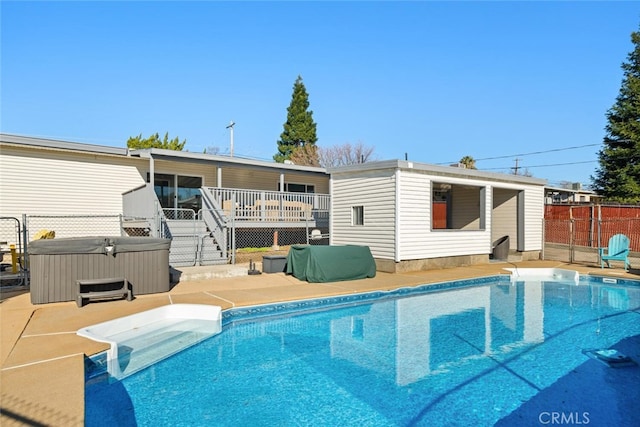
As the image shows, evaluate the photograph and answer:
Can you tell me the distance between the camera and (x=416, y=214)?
1175 centimetres

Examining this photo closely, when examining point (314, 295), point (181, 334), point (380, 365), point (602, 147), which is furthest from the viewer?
→ point (602, 147)

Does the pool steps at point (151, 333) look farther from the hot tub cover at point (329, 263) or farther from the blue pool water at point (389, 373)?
the hot tub cover at point (329, 263)

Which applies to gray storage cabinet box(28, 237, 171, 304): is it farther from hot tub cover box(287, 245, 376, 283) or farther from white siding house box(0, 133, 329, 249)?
hot tub cover box(287, 245, 376, 283)

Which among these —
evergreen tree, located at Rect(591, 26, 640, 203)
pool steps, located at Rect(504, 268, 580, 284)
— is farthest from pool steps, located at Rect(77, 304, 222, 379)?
evergreen tree, located at Rect(591, 26, 640, 203)

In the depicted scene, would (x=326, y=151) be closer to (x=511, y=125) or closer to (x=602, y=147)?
(x=511, y=125)

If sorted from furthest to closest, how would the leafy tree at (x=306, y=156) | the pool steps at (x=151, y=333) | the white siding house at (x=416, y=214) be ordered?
the leafy tree at (x=306, y=156) → the white siding house at (x=416, y=214) → the pool steps at (x=151, y=333)

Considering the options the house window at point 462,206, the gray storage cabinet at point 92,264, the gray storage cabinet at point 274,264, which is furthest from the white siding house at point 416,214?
the gray storage cabinet at point 92,264

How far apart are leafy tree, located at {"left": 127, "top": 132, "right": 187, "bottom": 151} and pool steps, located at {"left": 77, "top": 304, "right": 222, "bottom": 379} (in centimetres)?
2367

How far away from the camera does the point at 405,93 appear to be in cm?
2231

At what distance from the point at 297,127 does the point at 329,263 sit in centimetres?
2948

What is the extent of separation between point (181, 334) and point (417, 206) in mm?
7839

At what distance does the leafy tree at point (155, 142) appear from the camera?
2777 cm

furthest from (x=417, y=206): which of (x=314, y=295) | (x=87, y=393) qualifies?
(x=87, y=393)

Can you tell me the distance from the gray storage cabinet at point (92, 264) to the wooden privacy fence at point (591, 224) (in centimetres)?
1538
